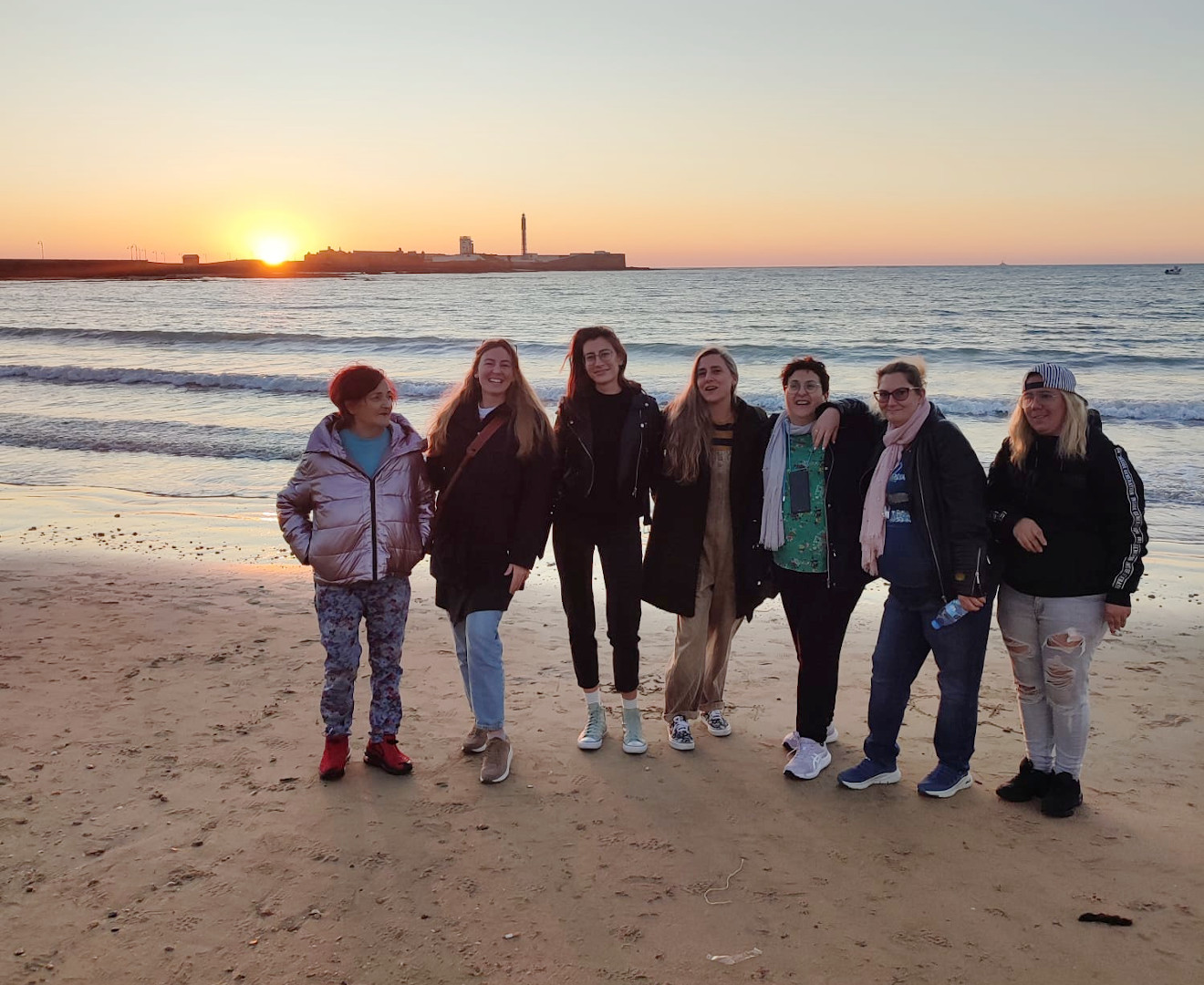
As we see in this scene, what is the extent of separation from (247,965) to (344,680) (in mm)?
1298

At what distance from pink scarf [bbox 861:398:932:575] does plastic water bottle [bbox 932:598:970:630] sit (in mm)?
311

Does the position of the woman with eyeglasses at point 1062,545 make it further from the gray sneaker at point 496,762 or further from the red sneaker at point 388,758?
the red sneaker at point 388,758

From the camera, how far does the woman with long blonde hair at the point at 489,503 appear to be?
384 cm

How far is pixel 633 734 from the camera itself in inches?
165

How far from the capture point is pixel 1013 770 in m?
4.04

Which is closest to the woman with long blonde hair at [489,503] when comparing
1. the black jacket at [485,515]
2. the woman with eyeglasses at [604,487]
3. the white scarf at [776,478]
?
the black jacket at [485,515]

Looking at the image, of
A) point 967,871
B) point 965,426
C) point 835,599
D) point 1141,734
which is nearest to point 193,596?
point 835,599

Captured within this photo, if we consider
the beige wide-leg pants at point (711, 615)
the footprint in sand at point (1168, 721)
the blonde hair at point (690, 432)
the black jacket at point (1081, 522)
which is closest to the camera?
the black jacket at point (1081, 522)

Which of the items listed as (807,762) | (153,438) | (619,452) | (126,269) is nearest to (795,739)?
(807,762)

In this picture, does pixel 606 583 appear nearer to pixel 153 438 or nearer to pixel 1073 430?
pixel 1073 430

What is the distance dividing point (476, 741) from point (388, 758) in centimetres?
43

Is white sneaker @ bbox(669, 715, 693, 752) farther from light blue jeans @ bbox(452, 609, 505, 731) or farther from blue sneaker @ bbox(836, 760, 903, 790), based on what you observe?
light blue jeans @ bbox(452, 609, 505, 731)

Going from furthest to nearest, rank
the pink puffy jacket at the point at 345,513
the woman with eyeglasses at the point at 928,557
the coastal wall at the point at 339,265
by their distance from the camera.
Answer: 1. the coastal wall at the point at 339,265
2. the pink puffy jacket at the point at 345,513
3. the woman with eyeglasses at the point at 928,557

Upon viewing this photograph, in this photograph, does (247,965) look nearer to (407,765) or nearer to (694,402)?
(407,765)
